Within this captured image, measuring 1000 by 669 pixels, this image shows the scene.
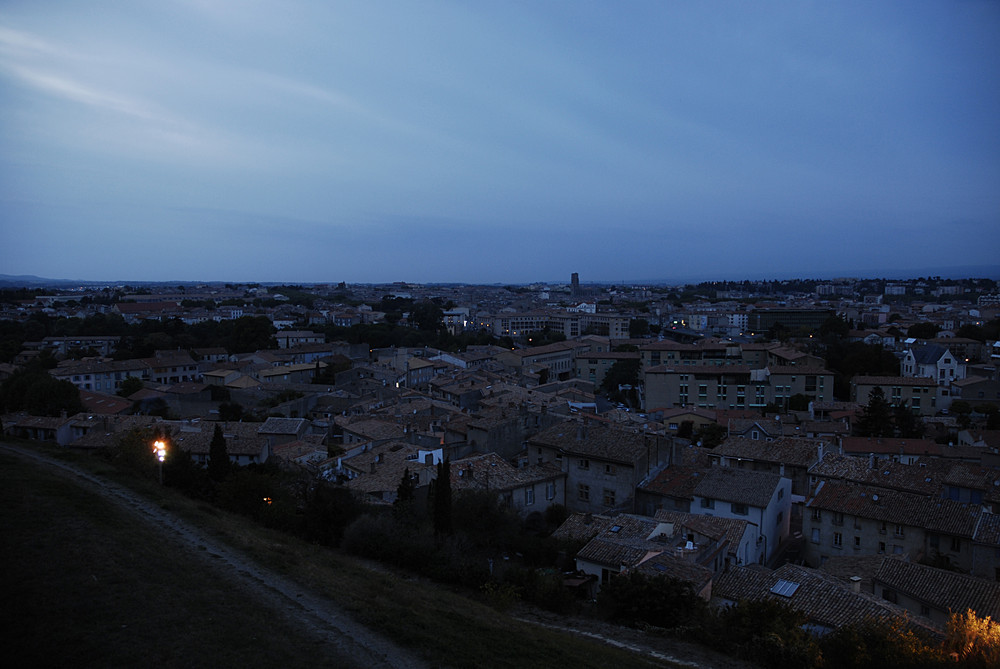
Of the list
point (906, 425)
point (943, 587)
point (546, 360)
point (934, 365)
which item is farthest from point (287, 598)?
point (546, 360)

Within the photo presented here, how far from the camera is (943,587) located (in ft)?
39.2

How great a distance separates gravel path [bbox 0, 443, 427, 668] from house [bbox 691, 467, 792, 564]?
10.0 metres

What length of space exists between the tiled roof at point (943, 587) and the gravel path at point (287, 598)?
9631 millimetres

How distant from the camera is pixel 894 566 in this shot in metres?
12.9

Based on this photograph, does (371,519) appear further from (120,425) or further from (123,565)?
(120,425)

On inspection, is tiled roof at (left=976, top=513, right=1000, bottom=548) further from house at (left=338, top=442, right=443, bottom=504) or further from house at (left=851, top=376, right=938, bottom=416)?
house at (left=851, top=376, right=938, bottom=416)

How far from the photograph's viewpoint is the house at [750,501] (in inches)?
629

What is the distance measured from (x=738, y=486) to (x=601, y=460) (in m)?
3.56

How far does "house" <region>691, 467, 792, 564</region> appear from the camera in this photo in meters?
16.0

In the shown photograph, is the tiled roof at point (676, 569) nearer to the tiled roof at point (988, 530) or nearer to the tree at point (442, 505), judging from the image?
the tree at point (442, 505)

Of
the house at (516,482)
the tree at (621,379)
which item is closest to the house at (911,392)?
the tree at (621,379)

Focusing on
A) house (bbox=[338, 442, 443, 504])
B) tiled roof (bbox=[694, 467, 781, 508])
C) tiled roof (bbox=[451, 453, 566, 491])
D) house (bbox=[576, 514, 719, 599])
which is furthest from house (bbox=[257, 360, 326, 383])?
house (bbox=[576, 514, 719, 599])

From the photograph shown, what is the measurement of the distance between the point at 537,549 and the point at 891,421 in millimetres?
23491

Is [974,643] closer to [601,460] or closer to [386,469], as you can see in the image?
[601,460]
